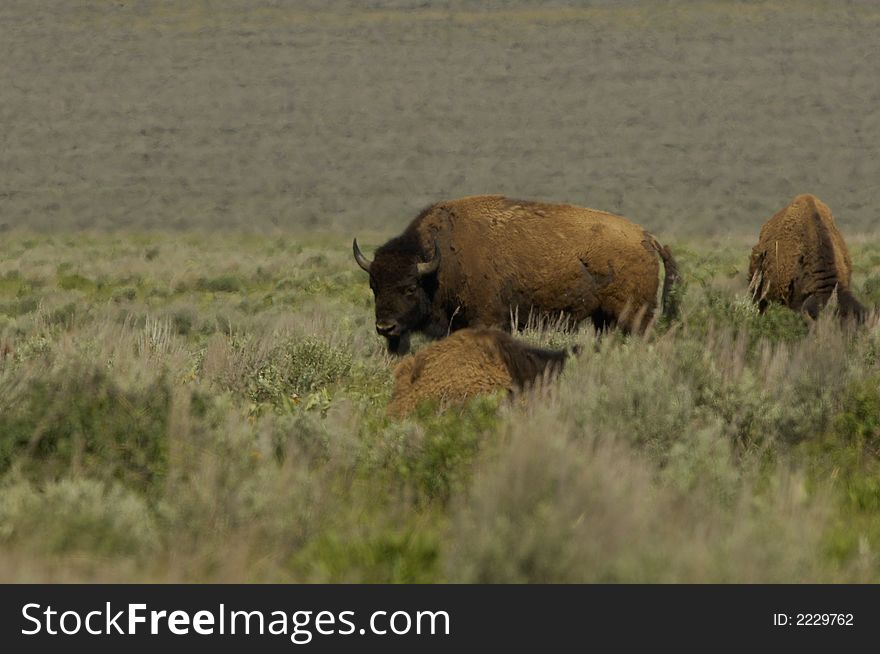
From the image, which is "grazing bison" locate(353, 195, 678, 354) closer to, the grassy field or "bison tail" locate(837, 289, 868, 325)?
the grassy field

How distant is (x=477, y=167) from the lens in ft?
167

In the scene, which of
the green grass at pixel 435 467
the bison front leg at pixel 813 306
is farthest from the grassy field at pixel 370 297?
the bison front leg at pixel 813 306

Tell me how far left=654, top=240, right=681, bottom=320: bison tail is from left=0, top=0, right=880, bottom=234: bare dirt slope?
96.4ft

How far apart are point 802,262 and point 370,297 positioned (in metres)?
8.27

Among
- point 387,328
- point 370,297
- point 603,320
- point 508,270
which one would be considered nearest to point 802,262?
point 603,320

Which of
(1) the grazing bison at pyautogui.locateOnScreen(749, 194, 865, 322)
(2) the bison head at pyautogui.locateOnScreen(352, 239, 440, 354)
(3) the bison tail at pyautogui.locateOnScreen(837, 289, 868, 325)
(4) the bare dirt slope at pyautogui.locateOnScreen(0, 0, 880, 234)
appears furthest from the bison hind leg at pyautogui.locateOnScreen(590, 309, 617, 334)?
(4) the bare dirt slope at pyautogui.locateOnScreen(0, 0, 880, 234)

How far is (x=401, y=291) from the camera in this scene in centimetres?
1091

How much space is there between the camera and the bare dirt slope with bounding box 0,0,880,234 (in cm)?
4819

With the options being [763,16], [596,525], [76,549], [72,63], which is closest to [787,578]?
[596,525]

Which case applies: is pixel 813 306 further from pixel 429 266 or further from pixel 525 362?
pixel 525 362

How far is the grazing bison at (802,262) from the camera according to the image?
38.6 feet

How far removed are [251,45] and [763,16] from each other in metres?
26.2

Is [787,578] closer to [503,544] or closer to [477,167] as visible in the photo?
[503,544]

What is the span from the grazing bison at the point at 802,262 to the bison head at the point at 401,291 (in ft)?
11.1
